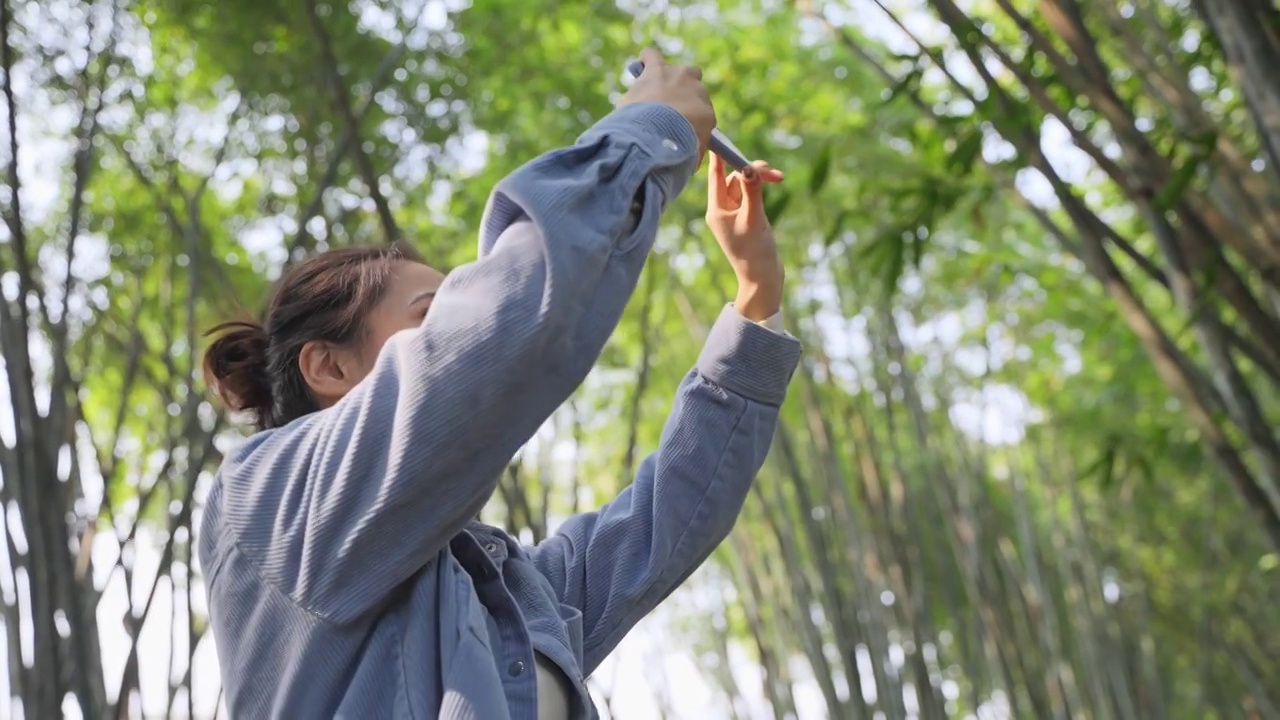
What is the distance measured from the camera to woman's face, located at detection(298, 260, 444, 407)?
1008 mm

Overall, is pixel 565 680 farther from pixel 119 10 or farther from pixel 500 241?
pixel 119 10

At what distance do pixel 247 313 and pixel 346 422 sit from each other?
35cm

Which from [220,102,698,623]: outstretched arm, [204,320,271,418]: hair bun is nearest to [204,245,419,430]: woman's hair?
[204,320,271,418]: hair bun

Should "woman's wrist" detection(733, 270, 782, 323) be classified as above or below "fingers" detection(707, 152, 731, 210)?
below

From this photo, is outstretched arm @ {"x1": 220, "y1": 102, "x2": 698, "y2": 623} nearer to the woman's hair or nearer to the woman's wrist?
the woman's hair

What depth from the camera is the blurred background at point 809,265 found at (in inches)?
99.0

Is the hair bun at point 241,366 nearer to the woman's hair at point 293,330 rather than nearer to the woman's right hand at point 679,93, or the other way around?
the woman's hair at point 293,330

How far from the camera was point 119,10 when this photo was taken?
3629 millimetres

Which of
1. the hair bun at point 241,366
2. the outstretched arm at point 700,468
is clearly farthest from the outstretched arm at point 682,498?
the hair bun at point 241,366

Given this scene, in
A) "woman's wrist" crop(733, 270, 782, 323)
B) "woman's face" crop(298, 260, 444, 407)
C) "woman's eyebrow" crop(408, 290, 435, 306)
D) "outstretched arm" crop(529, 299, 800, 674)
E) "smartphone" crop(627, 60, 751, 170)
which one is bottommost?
"outstretched arm" crop(529, 299, 800, 674)

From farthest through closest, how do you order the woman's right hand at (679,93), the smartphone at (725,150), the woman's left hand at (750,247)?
the woman's left hand at (750,247), the smartphone at (725,150), the woman's right hand at (679,93)

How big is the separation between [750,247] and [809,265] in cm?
540

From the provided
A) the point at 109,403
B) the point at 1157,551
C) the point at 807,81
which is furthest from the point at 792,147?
the point at 1157,551

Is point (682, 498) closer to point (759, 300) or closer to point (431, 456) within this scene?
point (759, 300)
